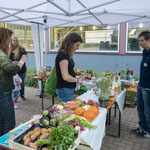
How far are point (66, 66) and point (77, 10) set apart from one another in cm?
223

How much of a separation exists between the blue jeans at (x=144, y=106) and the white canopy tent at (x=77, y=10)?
1.74m

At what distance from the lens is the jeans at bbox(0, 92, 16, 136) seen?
2217mm

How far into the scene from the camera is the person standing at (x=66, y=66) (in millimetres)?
2436

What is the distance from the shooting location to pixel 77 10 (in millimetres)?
4164

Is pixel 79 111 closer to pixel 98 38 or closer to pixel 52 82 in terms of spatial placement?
pixel 52 82

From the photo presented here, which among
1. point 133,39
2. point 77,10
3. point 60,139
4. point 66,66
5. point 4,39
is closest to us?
point 60,139

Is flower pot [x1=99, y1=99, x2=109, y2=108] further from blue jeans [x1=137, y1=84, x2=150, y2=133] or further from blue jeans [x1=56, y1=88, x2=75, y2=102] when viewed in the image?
blue jeans [x1=137, y1=84, x2=150, y2=133]

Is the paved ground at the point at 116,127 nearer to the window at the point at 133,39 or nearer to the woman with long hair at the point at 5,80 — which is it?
the woman with long hair at the point at 5,80

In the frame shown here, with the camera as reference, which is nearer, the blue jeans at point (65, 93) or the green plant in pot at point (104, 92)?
the green plant in pot at point (104, 92)

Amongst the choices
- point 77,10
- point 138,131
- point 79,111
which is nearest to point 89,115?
point 79,111

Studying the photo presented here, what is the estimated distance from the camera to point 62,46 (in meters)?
2.54

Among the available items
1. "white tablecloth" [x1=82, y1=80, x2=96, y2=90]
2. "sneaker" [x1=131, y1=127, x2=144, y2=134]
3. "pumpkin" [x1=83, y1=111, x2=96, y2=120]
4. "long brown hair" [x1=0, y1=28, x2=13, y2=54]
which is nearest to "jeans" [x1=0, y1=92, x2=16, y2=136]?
"long brown hair" [x1=0, y1=28, x2=13, y2=54]

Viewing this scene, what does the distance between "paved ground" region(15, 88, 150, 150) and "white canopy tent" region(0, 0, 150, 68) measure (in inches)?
69.3

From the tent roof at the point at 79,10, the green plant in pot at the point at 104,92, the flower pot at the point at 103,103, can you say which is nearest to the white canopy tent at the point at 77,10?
the tent roof at the point at 79,10
